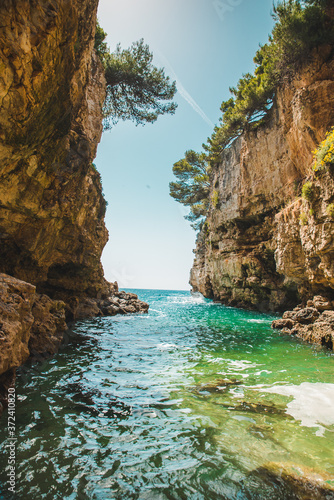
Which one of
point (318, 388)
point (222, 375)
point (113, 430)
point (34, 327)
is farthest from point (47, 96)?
point (318, 388)

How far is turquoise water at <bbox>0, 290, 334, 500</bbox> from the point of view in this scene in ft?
9.00

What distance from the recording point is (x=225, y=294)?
105ft

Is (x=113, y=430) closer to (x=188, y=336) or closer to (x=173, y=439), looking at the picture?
(x=173, y=439)

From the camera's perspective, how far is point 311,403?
15.7 ft

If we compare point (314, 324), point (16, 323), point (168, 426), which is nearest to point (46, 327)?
point (16, 323)

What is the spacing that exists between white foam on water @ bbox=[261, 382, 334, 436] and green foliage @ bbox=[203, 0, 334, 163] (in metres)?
19.9

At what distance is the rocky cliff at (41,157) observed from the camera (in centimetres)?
481

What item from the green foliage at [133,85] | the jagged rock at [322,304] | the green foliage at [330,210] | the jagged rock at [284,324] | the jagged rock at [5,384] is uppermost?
the green foliage at [133,85]

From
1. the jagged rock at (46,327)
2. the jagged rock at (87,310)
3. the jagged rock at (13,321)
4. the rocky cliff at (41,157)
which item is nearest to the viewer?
the jagged rock at (13,321)

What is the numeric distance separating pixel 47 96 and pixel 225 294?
2972 centimetres

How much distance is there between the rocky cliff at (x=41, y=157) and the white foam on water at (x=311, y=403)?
544 cm

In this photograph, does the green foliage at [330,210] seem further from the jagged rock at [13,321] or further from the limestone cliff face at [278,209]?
the jagged rock at [13,321]

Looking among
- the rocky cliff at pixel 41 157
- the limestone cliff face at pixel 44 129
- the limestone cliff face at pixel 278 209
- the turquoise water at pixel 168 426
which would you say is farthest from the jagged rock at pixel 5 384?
the limestone cliff face at pixel 278 209

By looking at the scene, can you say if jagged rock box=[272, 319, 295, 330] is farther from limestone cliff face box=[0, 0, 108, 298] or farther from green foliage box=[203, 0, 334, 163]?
Answer: green foliage box=[203, 0, 334, 163]
